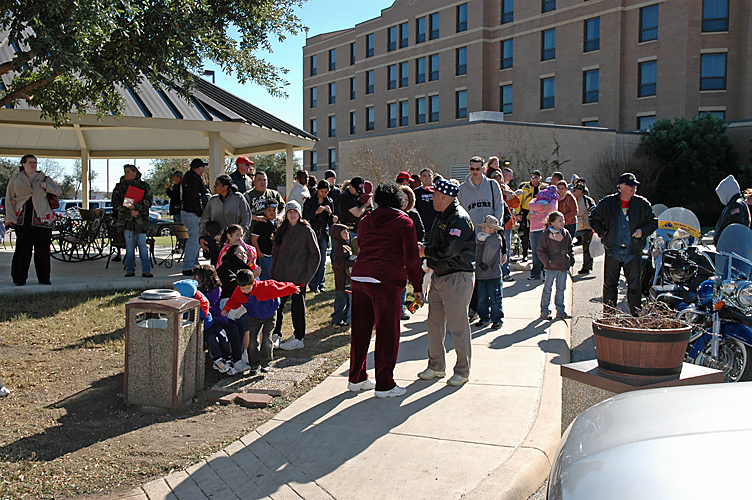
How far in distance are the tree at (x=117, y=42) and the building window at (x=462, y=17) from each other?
42426 millimetres

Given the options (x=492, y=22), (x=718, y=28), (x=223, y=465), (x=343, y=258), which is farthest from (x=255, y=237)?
(x=492, y=22)

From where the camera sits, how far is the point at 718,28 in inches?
1491

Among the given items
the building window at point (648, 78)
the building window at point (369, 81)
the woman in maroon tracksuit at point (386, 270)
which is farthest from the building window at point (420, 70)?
the woman in maroon tracksuit at point (386, 270)

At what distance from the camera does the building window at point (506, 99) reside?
152 ft

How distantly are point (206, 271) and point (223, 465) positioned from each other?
255cm

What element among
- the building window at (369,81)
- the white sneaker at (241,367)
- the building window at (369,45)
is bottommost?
the white sneaker at (241,367)

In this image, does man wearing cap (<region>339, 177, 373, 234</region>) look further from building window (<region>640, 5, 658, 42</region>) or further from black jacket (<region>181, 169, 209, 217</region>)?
building window (<region>640, 5, 658, 42</region>)

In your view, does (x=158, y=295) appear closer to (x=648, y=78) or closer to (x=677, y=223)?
(x=677, y=223)

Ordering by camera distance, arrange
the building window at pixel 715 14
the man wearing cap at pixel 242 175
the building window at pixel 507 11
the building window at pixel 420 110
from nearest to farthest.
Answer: the man wearing cap at pixel 242 175
the building window at pixel 715 14
the building window at pixel 507 11
the building window at pixel 420 110

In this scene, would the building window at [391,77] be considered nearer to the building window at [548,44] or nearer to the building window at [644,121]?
the building window at [548,44]

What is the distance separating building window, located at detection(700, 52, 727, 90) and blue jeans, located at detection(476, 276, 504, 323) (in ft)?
119

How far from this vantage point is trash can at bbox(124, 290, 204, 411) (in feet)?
17.8

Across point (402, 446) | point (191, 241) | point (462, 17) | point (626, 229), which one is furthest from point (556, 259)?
point (462, 17)

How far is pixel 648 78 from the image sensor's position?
39.8m
